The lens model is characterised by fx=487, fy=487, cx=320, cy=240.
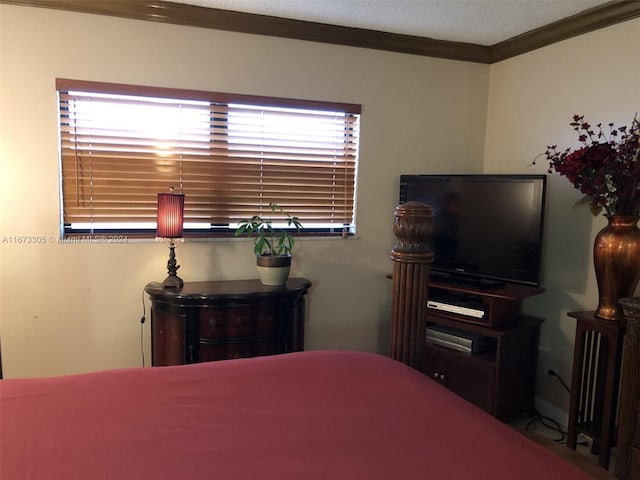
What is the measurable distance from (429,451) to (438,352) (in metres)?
1.98

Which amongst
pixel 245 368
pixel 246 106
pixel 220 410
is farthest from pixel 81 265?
pixel 220 410

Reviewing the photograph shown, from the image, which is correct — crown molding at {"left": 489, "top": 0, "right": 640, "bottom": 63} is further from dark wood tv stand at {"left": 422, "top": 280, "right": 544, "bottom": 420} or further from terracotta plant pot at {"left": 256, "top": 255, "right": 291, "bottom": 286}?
terracotta plant pot at {"left": 256, "top": 255, "right": 291, "bottom": 286}

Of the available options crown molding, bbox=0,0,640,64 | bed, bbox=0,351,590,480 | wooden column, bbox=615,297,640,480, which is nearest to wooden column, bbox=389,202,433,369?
bed, bbox=0,351,590,480

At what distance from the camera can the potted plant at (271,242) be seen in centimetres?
282

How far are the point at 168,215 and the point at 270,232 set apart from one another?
0.65 metres

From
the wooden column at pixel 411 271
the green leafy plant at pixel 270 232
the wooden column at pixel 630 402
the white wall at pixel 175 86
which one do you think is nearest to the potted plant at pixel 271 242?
the green leafy plant at pixel 270 232

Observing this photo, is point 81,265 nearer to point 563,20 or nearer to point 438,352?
point 438,352

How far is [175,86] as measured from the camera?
2.81 metres

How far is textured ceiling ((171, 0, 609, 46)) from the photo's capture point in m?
2.65

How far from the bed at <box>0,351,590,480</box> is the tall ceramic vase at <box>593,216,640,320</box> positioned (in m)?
1.37

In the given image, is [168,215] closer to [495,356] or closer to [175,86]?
[175,86]

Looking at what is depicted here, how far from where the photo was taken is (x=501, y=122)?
3.39m

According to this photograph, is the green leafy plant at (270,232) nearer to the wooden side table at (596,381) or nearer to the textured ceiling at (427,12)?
the textured ceiling at (427,12)

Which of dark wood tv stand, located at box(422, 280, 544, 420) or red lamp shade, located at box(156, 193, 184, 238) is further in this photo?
dark wood tv stand, located at box(422, 280, 544, 420)
